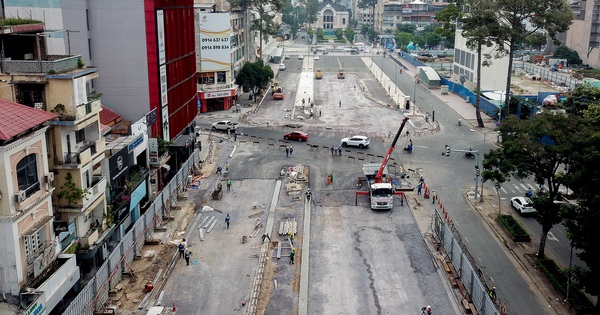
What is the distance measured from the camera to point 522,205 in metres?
53.4

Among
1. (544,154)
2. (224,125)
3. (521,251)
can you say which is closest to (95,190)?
(544,154)

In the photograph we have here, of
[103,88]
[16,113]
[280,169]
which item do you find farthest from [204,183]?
[16,113]

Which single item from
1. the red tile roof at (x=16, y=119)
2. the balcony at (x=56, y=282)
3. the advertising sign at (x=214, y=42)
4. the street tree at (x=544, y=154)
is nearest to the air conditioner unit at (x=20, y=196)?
the red tile roof at (x=16, y=119)

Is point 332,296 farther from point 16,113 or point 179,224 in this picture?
point 16,113

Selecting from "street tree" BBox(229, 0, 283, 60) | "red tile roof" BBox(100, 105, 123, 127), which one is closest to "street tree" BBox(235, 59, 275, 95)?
"street tree" BBox(229, 0, 283, 60)

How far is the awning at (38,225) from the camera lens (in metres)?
31.2

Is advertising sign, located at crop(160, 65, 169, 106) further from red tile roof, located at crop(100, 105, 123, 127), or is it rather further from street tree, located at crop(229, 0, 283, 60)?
street tree, located at crop(229, 0, 283, 60)

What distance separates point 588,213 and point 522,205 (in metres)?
20.7

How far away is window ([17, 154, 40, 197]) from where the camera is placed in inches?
1209

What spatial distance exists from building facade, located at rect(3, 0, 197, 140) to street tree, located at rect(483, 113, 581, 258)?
31602mm

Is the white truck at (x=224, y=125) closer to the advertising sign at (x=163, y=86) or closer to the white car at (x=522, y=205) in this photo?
the advertising sign at (x=163, y=86)

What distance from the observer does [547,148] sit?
41469 millimetres

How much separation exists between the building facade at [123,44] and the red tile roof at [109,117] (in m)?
0.82

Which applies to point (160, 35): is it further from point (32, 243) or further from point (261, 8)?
point (261, 8)
